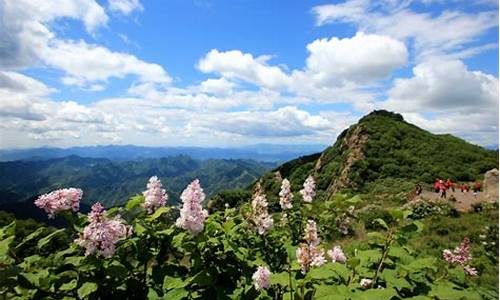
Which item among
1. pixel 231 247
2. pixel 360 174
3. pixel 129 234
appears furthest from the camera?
pixel 360 174

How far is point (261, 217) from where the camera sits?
6051 mm

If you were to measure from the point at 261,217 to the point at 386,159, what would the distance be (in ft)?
199

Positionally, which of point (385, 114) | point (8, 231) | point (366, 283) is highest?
point (385, 114)

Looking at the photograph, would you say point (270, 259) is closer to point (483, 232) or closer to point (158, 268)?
point (158, 268)

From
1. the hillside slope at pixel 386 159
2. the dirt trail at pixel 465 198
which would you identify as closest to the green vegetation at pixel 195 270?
the dirt trail at pixel 465 198

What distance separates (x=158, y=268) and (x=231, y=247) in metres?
0.91

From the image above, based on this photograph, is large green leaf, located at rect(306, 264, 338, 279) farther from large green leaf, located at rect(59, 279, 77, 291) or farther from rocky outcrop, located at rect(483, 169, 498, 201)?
rocky outcrop, located at rect(483, 169, 498, 201)

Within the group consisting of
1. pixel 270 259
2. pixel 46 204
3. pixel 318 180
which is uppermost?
pixel 46 204

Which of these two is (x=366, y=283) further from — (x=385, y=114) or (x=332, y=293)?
(x=385, y=114)

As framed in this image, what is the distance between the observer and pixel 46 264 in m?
4.85

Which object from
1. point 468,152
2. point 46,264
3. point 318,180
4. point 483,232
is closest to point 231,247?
point 46,264

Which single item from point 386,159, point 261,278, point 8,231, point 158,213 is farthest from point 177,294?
point 386,159

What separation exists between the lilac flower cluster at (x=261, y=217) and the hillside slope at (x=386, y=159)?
154 ft

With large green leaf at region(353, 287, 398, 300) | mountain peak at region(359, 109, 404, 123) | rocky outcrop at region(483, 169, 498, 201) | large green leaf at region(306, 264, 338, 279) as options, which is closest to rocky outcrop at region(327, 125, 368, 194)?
mountain peak at region(359, 109, 404, 123)
